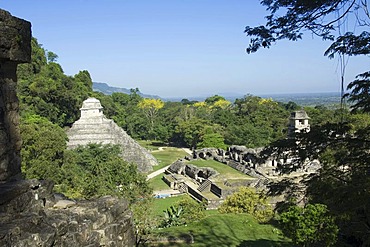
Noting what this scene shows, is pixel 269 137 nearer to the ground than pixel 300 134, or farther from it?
nearer to the ground

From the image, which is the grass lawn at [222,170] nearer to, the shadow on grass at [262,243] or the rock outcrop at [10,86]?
the shadow on grass at [262,243]

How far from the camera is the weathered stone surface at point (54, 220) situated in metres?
2.73

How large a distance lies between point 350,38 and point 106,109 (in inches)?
1877

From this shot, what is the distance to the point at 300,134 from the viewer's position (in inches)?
255

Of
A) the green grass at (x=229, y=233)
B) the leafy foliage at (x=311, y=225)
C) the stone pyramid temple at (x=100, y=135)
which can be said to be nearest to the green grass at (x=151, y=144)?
the stone pyramid temple at (x=100, y=135)

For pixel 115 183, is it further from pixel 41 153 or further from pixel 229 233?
pixel 229 233

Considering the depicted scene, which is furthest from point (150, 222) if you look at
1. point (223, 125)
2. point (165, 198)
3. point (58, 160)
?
point (223, 125)

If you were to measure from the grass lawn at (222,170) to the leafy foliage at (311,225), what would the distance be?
733 inches

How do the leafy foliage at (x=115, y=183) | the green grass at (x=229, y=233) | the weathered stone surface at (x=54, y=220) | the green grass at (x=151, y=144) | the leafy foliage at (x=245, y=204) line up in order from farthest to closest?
the green grass at (x=151, y=144) < the leafy foliage at (x=115, y=183) < the leafy foliage at (x=245, y=204) < the green grass at (x=229, y=233) < the weathered stone surface at (x=54, y=220)

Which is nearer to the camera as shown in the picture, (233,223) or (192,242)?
(192,242)

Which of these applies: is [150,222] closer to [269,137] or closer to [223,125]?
[269,137]

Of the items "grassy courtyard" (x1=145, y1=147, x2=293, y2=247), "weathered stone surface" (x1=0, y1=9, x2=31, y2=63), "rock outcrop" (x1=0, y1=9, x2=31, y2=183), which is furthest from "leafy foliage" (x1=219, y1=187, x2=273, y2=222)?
"weathered stone surface" (x1=0, y1=9, x2=31, y2=63)

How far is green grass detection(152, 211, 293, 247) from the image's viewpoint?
9133mm

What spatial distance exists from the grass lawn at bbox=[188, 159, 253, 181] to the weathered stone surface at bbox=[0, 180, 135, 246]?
21951mm
